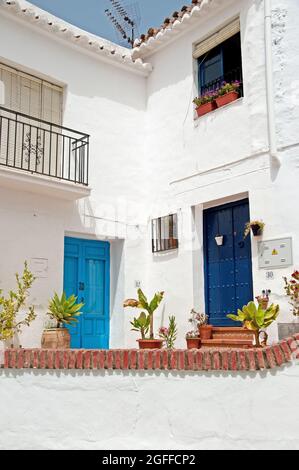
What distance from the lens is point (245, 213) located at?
28.8 feet

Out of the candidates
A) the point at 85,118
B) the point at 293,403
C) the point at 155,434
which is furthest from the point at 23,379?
the point at 85,118

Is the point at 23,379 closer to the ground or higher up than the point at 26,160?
closer to the ground

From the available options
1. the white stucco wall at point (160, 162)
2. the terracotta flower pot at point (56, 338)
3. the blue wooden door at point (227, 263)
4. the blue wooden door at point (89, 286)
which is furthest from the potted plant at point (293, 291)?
the blue wooden door at point (89, 286)

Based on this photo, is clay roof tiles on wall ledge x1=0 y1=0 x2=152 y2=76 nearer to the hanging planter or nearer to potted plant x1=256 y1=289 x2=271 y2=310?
the hanging planter

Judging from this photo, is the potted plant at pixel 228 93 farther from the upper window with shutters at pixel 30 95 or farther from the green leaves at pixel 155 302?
the green leaves at pixel 155 302

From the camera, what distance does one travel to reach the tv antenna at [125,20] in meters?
12.3

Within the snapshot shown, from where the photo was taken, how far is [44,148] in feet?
30.8

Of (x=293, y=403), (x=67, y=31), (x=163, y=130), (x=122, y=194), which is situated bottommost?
(x=293, y=403)

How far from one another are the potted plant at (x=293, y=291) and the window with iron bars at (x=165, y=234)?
9.15 feet

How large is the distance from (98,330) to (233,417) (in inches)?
220

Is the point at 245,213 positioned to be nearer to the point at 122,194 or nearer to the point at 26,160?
the point at 122,194

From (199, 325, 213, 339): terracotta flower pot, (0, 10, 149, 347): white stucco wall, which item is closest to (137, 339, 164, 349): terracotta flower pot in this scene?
(199, 325, 213, 339): terracotta flower pot

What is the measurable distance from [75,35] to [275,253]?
19.3ft

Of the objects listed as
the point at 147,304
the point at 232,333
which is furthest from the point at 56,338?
the point at 232,333
